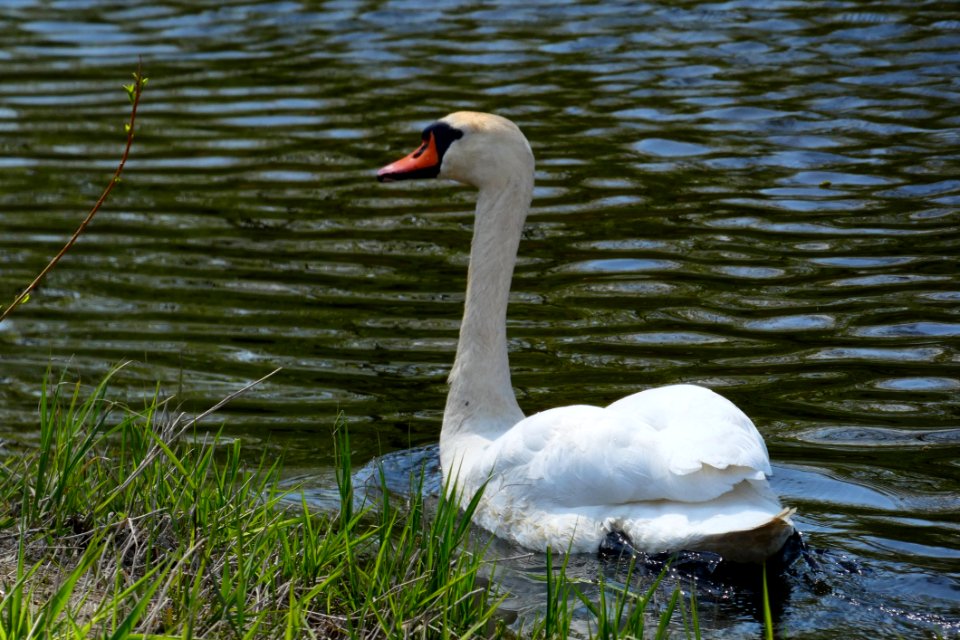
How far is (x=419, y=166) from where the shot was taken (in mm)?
6355

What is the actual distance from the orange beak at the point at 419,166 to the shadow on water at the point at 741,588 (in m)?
1.87

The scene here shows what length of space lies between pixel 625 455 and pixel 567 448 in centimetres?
25

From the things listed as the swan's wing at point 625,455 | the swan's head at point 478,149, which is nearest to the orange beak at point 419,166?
the swan's head at point 478,149

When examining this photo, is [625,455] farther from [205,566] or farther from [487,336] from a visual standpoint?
[205,566]

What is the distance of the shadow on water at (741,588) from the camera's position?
14.6 ft

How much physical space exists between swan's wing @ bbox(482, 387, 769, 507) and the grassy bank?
1.42 feet

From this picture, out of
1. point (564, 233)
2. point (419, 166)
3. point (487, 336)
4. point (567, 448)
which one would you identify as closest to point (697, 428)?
point (567, 448)

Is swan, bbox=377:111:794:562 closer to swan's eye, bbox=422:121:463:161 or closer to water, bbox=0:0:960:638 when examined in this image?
swan's eye, bbox=422:121:463:161

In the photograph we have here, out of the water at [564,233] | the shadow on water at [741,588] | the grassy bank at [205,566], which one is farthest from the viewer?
the water at [564,233]

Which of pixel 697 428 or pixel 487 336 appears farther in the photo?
pixel 487 336

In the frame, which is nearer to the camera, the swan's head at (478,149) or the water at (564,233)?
the swan's head at (478,149)

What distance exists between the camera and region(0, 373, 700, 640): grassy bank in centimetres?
351

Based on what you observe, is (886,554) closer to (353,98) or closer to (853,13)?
(353,98)

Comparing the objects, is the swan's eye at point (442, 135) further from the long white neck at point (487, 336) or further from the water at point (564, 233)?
the water at point (564, 233)
